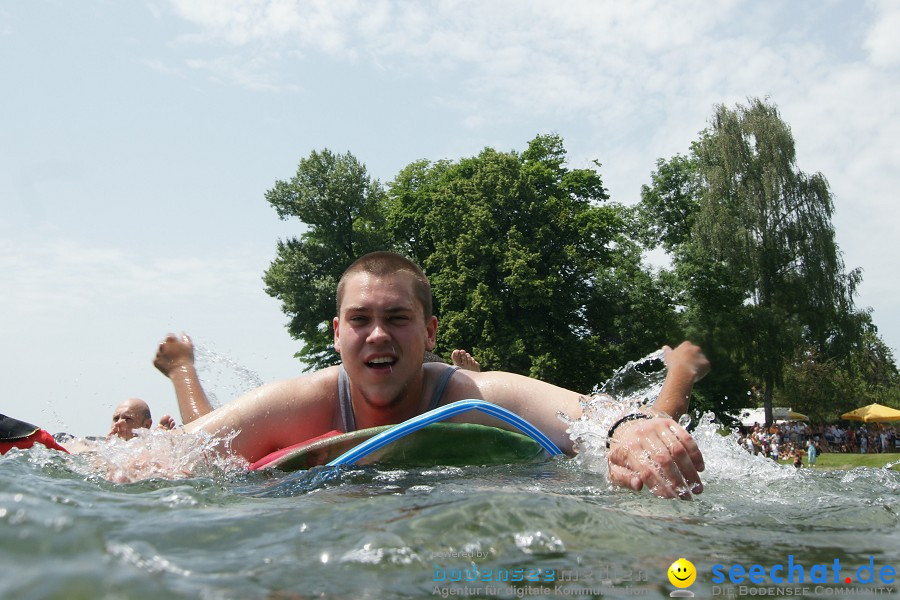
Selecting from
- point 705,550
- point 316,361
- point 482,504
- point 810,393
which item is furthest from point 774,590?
point 810,393

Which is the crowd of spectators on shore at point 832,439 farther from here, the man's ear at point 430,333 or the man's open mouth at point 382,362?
the man's open mouth at point 382,362

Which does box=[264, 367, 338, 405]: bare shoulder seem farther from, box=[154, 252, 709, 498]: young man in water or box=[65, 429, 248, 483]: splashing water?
box=[65, 429, 248, 483]: splashing water

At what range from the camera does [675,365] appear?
4227 millimetres

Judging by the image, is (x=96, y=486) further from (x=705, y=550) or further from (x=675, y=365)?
(x=675, y=365)

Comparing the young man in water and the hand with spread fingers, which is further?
the young man in water

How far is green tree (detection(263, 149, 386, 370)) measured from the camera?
3045 cm

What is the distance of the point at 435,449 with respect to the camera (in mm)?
3996

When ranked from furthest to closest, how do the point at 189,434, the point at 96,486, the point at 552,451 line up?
the point at 552,451
the point at 189,434
the point at 96,486

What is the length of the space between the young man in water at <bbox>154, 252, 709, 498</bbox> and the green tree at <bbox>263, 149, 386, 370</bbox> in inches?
1003

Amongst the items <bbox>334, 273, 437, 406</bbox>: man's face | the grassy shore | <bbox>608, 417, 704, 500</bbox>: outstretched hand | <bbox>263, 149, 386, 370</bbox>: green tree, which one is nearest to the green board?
<bbox>334, 273, 437, 406</bbox>: man's face

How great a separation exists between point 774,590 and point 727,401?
97.3 feet

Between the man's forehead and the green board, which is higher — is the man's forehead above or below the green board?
above

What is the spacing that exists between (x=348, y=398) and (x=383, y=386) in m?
0.35

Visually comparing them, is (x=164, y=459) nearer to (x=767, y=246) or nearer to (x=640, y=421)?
(x=640, y=421)
